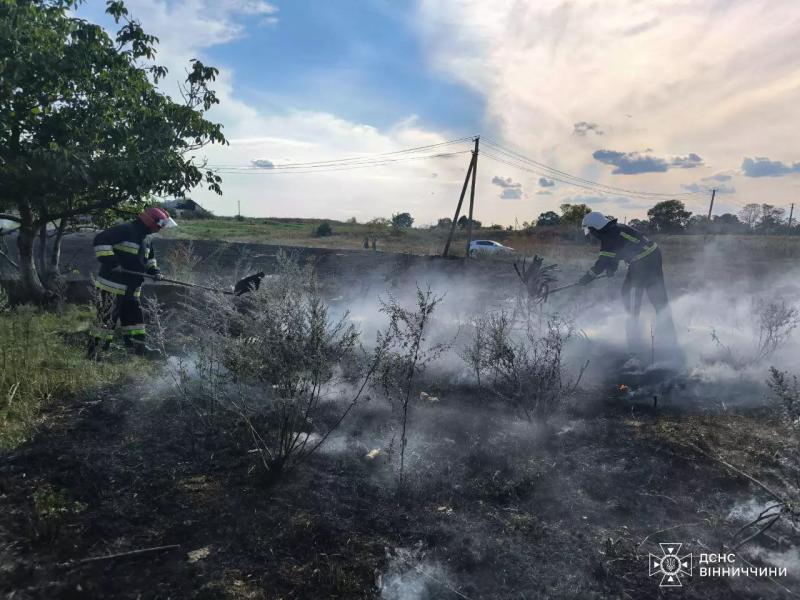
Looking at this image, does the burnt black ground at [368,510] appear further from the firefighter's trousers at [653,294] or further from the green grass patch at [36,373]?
the firefighter's trousers at [653,294]

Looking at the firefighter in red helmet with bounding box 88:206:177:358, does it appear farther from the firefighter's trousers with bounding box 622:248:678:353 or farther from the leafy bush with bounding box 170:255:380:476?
the firefighter's trousers with bounding box 622:248:678:353

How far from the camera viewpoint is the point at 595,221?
24.0 feet

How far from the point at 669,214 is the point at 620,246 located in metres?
39.5

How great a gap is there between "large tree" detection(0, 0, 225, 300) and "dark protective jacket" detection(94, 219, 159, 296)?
192cm

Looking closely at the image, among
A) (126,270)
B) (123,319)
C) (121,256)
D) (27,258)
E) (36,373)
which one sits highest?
(121,256)

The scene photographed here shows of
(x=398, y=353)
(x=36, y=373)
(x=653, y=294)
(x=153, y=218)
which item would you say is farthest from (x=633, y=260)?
(x=36, y=373)

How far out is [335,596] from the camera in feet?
8.09

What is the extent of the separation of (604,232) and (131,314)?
21.7ft

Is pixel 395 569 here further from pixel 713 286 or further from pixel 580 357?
pixel 713 286

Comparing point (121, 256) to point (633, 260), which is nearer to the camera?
point (121, 256)

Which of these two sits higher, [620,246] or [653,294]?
[620,246]

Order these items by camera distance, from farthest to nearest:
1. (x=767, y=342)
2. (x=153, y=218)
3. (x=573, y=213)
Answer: (x=573, y=213) < (x=153, y=218) < (x=767, y=342)

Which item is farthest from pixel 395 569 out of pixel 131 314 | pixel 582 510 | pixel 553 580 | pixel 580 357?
pixel 131 314

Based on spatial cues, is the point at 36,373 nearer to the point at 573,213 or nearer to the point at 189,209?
the point at 573,213
